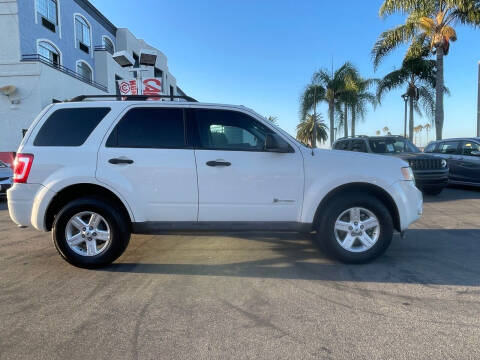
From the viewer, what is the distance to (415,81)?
846 inches

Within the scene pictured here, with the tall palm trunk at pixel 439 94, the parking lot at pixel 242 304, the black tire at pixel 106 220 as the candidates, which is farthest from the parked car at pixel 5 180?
the tall palm trunk at pixel 439 94

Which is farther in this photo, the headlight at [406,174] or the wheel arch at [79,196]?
the headlight at [406,174]

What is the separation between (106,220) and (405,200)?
3.74 metres

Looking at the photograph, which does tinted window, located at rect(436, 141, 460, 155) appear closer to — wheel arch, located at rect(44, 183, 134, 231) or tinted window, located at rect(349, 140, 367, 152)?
tinted window, located at rect(349, 140, 367, 152)

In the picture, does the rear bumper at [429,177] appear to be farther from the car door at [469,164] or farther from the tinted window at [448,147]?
the tinted window at [448,147]

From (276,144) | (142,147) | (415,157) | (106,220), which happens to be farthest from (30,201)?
(415,157)

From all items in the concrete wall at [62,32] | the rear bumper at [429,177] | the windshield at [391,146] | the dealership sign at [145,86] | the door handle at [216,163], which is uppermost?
the concrete wall at [62,32]

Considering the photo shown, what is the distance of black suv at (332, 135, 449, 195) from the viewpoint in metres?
9.16

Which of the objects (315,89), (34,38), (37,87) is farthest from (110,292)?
(315,89)

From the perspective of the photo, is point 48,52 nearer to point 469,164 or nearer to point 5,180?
point 5,180

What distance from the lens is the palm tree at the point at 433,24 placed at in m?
15.8

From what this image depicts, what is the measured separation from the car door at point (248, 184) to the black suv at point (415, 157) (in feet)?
21.4

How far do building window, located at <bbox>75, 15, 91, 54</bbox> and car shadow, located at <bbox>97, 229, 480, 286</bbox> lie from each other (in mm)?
26995

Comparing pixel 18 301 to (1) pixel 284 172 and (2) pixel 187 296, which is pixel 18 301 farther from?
(1) pixel 284 172
